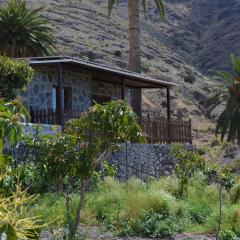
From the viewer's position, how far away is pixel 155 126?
2483cm

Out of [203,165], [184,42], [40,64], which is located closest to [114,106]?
[203,165]

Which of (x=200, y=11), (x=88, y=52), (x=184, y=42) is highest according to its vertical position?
(x=200, y=11)

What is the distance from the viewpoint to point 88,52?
53219 millimetres

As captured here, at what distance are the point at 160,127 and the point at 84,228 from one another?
14.2 m

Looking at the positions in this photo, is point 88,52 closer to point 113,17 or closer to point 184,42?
point 113,17

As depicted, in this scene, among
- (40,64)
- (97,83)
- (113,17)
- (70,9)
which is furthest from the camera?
(113,17)

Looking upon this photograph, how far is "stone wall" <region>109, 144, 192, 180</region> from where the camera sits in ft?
65.8

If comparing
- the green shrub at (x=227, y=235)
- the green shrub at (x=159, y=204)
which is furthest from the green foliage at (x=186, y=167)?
the green shrub at (x=227, y=235)

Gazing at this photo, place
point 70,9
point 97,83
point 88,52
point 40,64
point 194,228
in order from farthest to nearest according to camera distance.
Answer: point 70,9, point 88,52, point 97,83, point 40,64, point 194,228

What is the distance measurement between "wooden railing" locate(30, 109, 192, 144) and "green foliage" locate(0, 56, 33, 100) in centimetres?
205

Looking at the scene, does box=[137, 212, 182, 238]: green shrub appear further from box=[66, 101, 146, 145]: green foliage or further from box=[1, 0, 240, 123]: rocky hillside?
box=[1, 0, 240, 123]: rocky hillside

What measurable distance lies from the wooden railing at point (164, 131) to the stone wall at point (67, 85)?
9.23 feet

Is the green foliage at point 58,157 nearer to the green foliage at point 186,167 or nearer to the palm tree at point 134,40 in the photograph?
the green foliage at point 186,167

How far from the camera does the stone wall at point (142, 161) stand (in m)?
20.1
